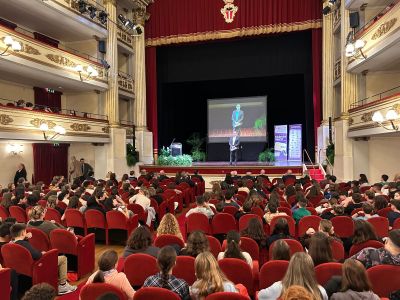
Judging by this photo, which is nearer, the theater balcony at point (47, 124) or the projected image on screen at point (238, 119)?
the theater balcony at point (47, 124)

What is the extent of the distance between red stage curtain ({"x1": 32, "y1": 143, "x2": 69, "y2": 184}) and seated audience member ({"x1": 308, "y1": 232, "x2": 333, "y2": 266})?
13.7 m

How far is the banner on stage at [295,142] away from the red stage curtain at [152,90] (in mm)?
7001

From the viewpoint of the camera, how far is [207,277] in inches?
109

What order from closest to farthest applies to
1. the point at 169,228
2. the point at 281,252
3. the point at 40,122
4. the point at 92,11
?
the point at 281,252, the point at 169,228, the point at 40,122, the point at 92,11

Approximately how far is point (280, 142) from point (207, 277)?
54.5 ft

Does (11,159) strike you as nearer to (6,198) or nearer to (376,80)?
(6,198)

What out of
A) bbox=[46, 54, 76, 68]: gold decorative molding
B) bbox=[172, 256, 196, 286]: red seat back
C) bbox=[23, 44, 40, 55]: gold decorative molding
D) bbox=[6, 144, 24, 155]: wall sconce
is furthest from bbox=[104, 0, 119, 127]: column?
bbox=[172, 256, 196, 286]: red seat back

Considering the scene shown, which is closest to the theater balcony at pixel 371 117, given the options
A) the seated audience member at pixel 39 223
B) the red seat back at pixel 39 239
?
the seated audience member at pixel 39 223

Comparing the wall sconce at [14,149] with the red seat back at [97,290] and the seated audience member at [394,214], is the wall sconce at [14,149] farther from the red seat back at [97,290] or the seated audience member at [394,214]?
the seated audience member at [394,214]

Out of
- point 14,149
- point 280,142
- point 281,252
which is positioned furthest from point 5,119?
point 280,142

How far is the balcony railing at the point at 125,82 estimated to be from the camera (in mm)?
17062

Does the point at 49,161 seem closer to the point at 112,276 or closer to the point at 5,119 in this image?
the point at 5,119

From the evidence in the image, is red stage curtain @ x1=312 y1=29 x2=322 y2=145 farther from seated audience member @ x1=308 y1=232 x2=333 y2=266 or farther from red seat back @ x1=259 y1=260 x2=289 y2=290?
red seat back @ x1=259 y1=260 x2=289 y2=290

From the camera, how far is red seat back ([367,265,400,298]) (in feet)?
10.0
